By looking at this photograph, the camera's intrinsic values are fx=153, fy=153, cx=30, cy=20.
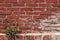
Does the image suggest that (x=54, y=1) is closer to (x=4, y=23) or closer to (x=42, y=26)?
(x=42, y=26)

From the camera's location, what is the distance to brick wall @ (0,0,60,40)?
292 cm

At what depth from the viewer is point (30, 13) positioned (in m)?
2.93

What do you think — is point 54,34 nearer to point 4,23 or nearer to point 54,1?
point 54,1

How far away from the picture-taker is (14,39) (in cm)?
287

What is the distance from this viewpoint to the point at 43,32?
114 inches

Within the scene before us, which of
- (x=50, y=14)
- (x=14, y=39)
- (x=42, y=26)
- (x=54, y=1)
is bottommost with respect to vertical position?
(x=14, y=39)

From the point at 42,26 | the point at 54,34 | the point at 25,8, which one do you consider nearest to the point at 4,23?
the point at 25,8

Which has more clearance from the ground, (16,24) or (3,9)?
(3,9)

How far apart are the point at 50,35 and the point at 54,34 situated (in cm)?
8

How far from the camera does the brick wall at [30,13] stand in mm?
2918

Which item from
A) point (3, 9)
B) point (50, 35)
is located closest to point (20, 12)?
point (3, 9)

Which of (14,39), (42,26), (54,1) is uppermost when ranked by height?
(54,1)

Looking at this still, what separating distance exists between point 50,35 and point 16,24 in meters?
0.67

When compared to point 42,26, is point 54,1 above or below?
above
